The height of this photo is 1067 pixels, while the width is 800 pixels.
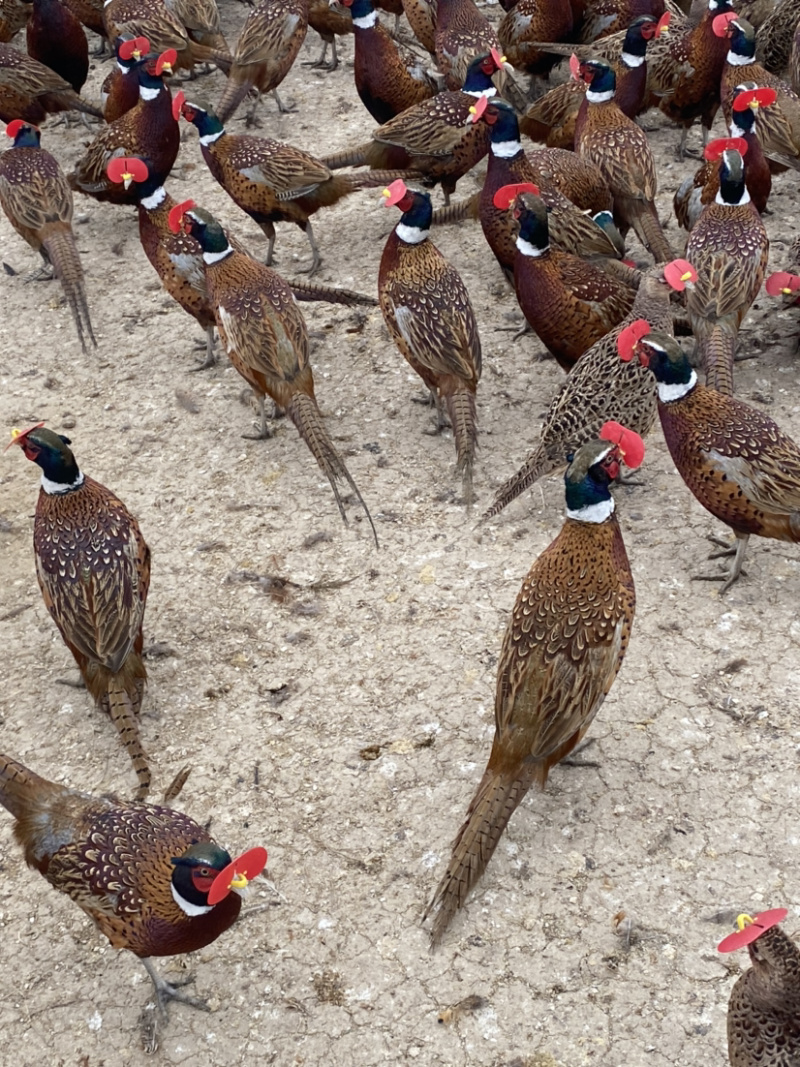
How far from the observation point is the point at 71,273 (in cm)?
671

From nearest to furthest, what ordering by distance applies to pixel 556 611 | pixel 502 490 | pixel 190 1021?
pixel 190 1021 → pixel 556 611 → pixel 502 490

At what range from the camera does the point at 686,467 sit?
487 centimetres

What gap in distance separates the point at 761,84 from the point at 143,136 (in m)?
4.06

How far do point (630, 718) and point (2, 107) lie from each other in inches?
268

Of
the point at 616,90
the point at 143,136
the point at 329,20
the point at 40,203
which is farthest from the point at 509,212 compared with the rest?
the point at 329,20

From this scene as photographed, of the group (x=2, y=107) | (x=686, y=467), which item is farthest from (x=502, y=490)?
(x=2, y=107)

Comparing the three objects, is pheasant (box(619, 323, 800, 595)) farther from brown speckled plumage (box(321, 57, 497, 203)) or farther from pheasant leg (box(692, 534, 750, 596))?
brown speckled plumage (box(321, 57, 497, 203))

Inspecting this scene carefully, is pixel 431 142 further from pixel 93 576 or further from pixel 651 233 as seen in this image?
pixel 93 576

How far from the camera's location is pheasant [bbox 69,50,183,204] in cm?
756

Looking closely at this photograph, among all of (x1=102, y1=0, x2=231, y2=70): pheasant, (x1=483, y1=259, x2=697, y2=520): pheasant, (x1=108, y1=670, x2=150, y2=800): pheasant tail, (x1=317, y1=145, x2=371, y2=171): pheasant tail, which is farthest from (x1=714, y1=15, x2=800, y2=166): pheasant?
(x1=108, y1=670, x2=150, y2=800): pheasant tail

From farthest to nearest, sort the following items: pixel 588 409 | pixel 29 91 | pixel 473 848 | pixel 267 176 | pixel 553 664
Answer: pixel 29 91 < pixel 267 176 < pixel 588 409 < pixel 553 664 < pixel 473 848

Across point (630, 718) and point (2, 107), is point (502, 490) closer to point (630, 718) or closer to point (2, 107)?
point (630, 718)

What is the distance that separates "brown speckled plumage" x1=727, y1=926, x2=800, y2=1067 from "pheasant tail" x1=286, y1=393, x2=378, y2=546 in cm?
271

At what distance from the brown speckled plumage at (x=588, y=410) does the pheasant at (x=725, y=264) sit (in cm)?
49
